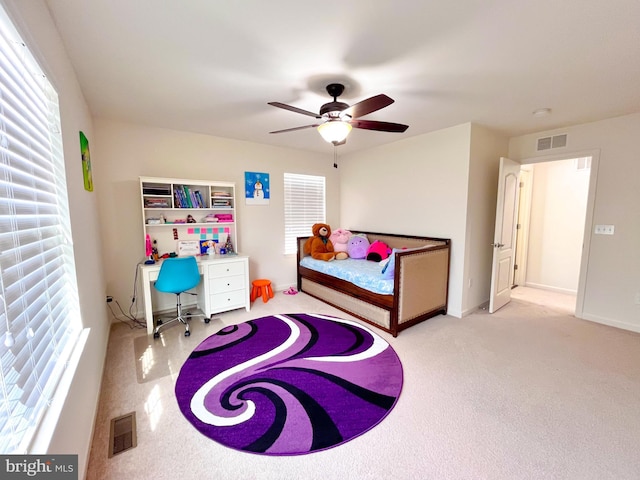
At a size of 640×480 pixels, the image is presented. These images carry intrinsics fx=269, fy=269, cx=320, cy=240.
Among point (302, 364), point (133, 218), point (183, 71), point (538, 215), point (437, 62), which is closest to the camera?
point (437, 62)

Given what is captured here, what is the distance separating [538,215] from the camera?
4.66 meters

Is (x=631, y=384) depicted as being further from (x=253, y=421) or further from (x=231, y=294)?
(x=231, y=294)

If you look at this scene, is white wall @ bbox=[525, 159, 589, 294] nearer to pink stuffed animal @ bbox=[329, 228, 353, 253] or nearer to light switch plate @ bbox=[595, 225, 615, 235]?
light switch plate @ bbox=[595, 225, 615, 235]

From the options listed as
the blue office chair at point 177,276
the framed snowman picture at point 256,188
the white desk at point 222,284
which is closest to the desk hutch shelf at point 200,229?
the white desk at point 222,284

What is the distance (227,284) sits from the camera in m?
3.37

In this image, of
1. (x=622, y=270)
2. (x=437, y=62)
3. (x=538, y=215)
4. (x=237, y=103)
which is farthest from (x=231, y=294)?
(x=538, y=215)

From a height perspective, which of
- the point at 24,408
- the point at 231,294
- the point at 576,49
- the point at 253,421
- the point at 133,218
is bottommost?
the point at 253,421

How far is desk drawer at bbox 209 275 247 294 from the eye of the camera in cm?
327

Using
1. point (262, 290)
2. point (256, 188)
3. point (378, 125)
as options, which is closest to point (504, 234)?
point (378, 125)

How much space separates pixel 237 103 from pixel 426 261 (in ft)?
8.55

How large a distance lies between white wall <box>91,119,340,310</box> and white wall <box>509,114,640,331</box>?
3.47 meters

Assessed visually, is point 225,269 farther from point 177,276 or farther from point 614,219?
point 614,219

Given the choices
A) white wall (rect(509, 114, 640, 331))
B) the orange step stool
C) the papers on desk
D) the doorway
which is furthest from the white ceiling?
the orange step stool

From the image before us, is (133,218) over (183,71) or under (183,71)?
under
